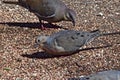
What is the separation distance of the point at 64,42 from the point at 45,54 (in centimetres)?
46

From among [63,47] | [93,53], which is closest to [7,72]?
[63,47]

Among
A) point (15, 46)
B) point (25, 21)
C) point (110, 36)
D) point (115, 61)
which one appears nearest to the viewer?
point (115, 61)

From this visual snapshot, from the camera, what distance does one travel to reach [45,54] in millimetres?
8312

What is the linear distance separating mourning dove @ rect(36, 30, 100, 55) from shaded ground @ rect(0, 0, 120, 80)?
14 centimetres

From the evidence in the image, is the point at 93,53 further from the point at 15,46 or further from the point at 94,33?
the point at 15,46

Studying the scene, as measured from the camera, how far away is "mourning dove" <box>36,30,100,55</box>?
26.2ft

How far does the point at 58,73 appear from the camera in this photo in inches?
292

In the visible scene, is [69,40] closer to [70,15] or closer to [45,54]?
[45,54]

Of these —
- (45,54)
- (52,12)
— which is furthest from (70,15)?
(45,54)

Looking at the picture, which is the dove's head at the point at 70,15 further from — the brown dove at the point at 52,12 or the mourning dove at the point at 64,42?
the mourning dove at the point at 64,42

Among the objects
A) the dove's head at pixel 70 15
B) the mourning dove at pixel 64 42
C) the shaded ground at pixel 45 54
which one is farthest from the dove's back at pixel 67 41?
the dove's head at pixel 70 15

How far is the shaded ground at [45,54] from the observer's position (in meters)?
7.49

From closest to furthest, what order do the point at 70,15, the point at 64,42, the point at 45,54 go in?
the point at 64,42
the point at 45,54
the point at 70,15

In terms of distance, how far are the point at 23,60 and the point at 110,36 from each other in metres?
1.99
